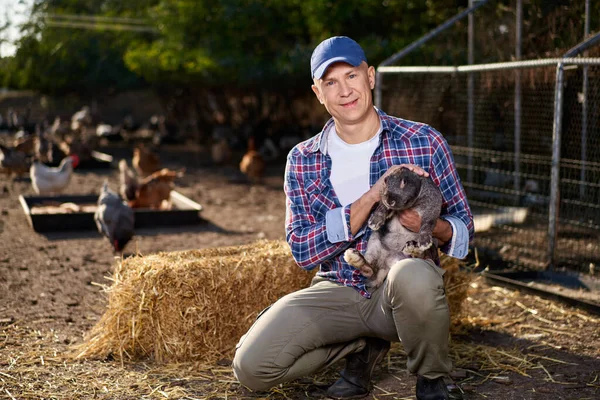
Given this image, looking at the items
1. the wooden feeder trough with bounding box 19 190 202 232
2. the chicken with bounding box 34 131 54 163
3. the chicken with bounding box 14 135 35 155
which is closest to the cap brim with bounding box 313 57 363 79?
the wooden feeder trough with bounding box 19 190 202 232

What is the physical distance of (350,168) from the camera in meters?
3.46

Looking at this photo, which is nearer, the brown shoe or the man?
the man

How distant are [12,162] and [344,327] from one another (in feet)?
36.1

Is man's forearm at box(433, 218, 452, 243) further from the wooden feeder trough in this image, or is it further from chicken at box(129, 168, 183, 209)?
chicken at box(129, 168, 183, 209)

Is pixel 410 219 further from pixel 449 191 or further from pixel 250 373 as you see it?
pixel 250 373

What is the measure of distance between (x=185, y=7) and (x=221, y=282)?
9.87m

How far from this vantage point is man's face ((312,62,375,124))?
10.8ft

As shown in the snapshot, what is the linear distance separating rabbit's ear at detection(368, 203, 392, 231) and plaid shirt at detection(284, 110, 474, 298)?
108 mm

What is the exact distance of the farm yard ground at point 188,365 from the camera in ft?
11.9

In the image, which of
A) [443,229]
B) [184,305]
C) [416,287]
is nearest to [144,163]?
[184,305]

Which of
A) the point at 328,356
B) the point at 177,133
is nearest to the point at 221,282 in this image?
the point at 328,356

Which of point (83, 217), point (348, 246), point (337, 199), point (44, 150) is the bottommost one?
point (83, 217)

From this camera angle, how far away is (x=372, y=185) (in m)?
3.39

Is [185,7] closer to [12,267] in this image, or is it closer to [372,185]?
[12,267]
